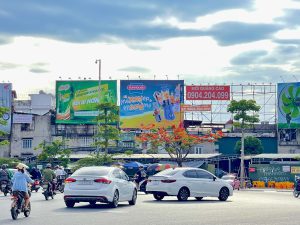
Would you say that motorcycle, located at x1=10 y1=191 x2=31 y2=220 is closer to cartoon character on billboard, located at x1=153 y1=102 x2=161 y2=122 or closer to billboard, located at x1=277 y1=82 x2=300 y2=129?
cartoon character on billboard, located at x1=153 y1=102 x2=161 y2=122

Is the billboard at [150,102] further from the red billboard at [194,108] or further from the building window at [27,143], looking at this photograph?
the building window at [27,143]

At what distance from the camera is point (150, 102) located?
80812 millimetres

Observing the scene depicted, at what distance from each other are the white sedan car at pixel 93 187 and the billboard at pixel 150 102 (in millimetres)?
56562

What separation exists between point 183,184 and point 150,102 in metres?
52.4

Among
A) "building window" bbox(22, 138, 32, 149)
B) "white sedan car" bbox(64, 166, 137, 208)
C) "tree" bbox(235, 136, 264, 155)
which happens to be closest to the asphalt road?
"white sedan car" bbox(64, 166, 137, 208)

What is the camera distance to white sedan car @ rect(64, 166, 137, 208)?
23.2 m

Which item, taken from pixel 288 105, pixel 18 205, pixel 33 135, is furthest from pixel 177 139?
pixel 18 205

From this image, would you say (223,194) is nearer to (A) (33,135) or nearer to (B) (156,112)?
Result: (B) (156,112)

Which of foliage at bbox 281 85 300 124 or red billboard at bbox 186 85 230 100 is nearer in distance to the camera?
foliage at bbox 281 85 300 124

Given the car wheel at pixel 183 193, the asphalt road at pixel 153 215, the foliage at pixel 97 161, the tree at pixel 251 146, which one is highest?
the tree at pixel 251 146

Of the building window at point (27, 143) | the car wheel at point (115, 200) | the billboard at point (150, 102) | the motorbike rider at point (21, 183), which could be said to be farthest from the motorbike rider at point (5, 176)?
the building window at point (27, 143)

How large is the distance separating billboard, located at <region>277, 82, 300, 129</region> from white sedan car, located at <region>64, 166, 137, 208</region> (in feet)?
187

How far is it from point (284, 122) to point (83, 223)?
6369 cm

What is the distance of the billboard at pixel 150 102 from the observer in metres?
80.7
